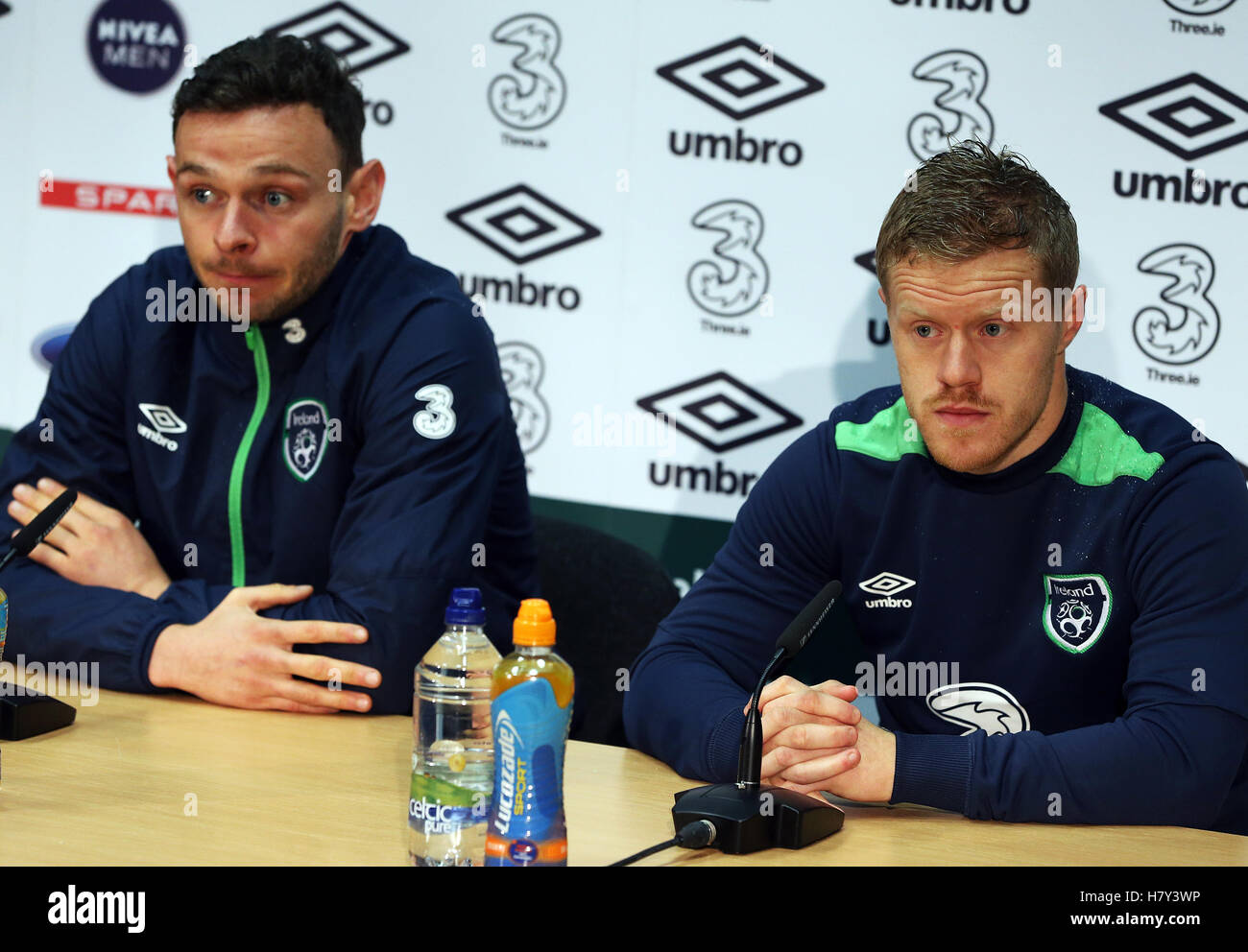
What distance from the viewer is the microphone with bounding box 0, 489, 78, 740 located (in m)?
1.78

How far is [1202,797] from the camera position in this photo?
168 cm

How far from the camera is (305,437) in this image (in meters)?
2.39

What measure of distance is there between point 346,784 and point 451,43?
6.88ft

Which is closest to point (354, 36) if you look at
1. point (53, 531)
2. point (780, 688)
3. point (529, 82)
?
point (529, 82)

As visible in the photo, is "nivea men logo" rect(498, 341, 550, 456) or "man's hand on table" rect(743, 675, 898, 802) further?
"nivea men logo" rect(498, 341, 550, 456)

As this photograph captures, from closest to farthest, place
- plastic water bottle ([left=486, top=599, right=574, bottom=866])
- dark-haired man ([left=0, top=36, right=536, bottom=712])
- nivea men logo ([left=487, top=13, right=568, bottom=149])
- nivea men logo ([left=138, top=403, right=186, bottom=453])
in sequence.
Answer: plastic water bottle ([left=486, top=599, right=574, bottom=866])
dark-haired man ([left=0, top=36, right=536, bottom=712])
nivea men logo ([left=138, top=403, right=186, bottom=453])
nivea men logo ([left=487, top=13, right=568, bottom=149])

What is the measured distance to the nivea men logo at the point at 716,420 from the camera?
121 inches

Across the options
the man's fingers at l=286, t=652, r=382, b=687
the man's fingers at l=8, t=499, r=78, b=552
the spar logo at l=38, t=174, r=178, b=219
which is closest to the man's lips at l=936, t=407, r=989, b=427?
the man's fingers at l=286, t=652, r=382, b=687

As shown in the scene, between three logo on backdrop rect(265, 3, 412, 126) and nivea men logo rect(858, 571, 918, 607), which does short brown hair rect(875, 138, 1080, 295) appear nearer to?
nivea men logo rect(858, 571, 918, 607)

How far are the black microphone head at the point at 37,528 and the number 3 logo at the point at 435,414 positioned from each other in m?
0.62

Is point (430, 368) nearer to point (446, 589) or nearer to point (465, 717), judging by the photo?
point (446, 589)

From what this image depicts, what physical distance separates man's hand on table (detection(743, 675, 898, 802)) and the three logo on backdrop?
210 cm

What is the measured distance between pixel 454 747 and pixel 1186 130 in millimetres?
2272
